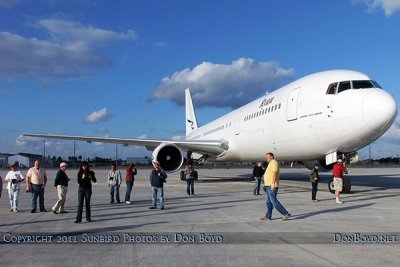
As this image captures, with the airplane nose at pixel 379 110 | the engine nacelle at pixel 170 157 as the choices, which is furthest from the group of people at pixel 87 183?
the engine nacelle at pixel 170 157

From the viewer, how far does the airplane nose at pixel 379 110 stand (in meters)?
13.7

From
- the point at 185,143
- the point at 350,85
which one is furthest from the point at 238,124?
the point at 350,85

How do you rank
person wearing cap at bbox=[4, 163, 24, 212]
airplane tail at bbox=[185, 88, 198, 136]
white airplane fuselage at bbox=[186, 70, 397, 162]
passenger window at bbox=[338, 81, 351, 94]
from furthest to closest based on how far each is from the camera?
airplane tail at bbox=[185, 88, 198, 136], passenger window at bbox=[338, 81, 351, 94], white airplane fuselage at bbox=[186, 70, 397, 162], person wearing cap at bbox=[4, 163, 24, 212]

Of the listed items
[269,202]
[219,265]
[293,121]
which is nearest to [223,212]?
[269,202]

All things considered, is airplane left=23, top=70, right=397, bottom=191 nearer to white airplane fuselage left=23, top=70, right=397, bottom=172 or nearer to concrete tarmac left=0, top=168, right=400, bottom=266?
white airplane fuselage left=23, top=70, right=397, bottom=172

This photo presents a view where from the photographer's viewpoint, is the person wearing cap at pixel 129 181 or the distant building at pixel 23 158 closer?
the person wearing cap at pixel 129 181

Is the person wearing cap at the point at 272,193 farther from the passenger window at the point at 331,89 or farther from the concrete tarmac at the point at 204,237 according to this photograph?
the passenger window at the point at 331,89

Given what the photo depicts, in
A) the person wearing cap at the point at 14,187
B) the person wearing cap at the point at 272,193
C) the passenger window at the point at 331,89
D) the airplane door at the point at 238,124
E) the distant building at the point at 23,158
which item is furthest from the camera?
the distant building at the point at 23,158

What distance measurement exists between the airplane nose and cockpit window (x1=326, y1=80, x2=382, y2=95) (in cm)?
85

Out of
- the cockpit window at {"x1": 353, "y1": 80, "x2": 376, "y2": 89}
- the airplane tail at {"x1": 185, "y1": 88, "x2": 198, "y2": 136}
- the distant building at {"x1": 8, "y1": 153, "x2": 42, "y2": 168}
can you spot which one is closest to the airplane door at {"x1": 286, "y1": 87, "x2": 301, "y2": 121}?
the cockpit window at {"x1": 353, "y1": 80, "x2": 376, "y2": 89}

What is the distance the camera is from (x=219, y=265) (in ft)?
18.9

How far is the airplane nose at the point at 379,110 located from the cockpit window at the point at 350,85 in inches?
33.4

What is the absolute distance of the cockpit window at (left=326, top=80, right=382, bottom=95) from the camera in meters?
14.9

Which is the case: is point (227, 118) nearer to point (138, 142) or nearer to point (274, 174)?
point (138, 142)
